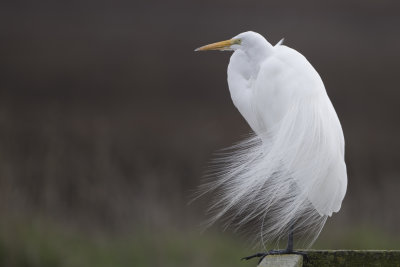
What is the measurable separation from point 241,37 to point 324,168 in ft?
1.70

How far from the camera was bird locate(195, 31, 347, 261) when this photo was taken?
71.6 inches

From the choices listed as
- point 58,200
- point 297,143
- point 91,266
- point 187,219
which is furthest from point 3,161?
point 297,143

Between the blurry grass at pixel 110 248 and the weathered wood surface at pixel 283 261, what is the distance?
125 centimetres

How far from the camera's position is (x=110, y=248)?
3.00m

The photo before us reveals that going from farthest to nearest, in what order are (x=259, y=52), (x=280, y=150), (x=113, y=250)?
(x=113, y=250) → (x=259, y=52) → (x=280, y=150)

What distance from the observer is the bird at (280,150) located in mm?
1819

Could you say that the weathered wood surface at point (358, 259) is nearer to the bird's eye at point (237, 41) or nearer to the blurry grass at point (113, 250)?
the bird's eye at point (237, 41)

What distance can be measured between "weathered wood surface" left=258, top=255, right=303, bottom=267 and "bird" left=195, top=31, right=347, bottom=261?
0.25 feet

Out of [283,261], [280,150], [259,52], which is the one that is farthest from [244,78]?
[283,261]

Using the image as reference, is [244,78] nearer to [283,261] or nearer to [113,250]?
[283,261]

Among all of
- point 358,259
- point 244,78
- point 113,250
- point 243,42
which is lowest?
point 113,250

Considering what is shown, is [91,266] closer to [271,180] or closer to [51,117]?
[51,117]

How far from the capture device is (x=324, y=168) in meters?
1.79

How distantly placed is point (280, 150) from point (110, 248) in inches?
55.2
